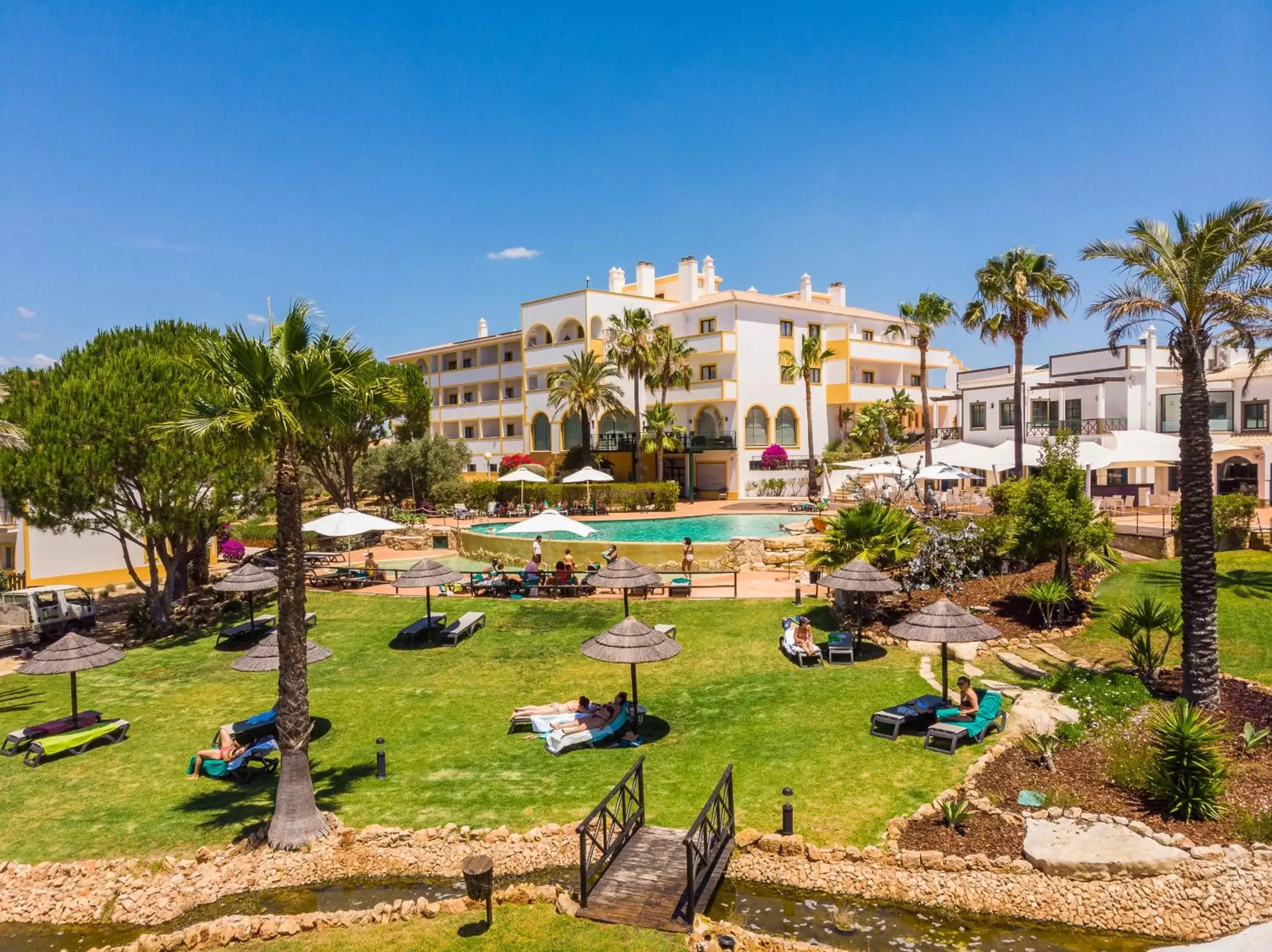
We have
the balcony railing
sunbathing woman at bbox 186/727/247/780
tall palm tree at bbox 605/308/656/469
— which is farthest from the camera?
tall palm tree at bbox 605/308/656/469

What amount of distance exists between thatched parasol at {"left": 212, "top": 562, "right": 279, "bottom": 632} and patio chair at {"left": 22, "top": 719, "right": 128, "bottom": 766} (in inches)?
207

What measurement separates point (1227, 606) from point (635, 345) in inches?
1354

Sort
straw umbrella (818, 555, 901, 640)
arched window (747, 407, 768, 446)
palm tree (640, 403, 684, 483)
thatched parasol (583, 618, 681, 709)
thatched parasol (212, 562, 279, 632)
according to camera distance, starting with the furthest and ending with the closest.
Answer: arched window (747, 407, 768, 446) → palm tree (640, 403, 684, 483) → thatched parasol (212, 562, 279, 632) → straw umbrella (818, 555, 901, 640) → thatched parasol (583, 618, 681, 709)

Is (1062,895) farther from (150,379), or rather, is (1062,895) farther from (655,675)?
(150,379)

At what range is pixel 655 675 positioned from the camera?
17.0 metres

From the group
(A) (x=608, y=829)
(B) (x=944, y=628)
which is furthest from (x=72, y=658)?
(B) (x=944, y=628)

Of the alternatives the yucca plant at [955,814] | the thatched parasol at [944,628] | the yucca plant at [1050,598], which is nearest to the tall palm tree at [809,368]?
the yucca plant at [1050,598]

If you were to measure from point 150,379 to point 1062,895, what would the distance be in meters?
23.6

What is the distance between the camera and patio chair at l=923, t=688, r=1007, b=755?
12344 millimetres

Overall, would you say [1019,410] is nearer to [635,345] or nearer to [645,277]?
[635,345]

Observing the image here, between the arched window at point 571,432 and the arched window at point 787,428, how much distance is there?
542 inches

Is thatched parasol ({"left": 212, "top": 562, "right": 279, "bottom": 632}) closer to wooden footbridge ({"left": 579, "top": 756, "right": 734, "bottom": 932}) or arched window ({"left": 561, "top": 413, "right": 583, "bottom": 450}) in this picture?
wooden footbridge ({"left": 579, "top": 756, "right": 734, "bottom": 932})

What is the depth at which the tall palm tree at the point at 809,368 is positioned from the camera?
4675 centimetres

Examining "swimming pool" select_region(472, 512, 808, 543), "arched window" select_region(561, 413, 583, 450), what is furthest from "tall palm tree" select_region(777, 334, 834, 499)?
"arched window" select_region(561, 413, 583, 450)
